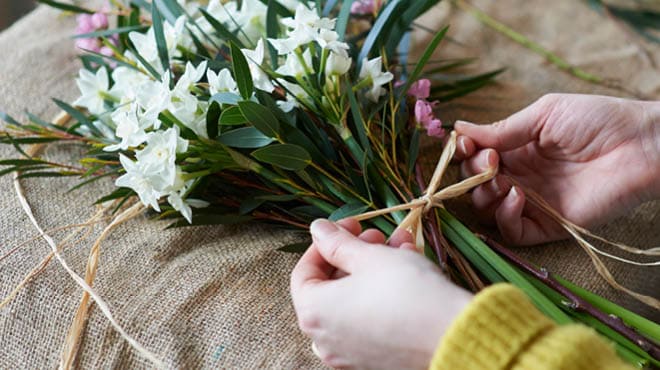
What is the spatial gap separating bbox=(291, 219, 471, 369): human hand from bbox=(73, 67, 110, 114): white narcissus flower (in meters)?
0.37

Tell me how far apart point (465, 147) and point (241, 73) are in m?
0.28

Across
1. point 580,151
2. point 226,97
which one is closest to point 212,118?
point 226,97

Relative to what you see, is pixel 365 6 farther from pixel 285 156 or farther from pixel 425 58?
pixel 285 156

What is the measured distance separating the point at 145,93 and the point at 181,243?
179 mm

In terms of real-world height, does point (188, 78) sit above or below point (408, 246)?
above

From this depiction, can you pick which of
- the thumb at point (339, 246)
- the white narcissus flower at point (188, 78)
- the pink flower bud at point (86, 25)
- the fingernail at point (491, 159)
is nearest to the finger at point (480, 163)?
the fingernail at point (491, 159)

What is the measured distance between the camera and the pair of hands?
586mm

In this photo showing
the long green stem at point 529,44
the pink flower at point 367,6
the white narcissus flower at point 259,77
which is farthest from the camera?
the long green stem at point 529,44

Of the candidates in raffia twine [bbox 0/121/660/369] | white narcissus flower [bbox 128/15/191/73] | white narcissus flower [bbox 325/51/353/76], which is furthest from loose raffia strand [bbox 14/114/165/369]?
white narcissus flower [bbox 325/51/353/76]

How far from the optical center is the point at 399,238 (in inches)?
27.6

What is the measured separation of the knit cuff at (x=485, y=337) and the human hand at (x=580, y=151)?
0.26 metres

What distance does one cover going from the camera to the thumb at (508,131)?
826 mm

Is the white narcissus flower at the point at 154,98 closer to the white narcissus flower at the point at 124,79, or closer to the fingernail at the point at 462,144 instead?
the white narcissus flower at the point at 124,79

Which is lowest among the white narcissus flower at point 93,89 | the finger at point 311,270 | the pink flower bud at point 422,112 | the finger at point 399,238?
the finger at point 311,270
